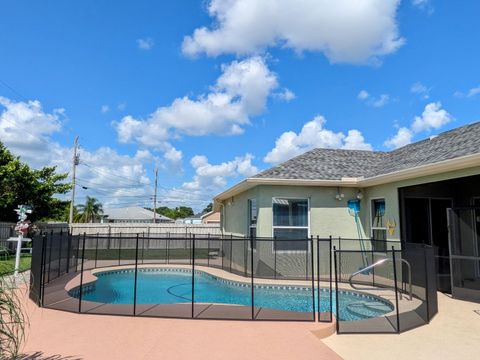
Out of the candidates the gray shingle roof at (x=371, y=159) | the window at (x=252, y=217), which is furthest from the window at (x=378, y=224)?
the window at (x=252, y=217)

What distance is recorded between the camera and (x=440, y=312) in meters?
7.59

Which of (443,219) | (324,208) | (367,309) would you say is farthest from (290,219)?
(367,309)

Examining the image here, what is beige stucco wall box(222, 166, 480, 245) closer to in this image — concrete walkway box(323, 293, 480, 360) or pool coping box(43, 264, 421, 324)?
pool coping box(43, 264, 421, 324)

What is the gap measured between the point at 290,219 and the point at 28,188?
17430 millimetres

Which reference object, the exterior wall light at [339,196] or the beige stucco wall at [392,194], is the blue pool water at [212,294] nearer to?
the beige stucco wall at [392,194]

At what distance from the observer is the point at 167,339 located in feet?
18.5

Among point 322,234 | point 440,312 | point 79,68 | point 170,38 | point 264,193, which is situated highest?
point 170,38

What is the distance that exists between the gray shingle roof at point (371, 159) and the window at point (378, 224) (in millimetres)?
1081

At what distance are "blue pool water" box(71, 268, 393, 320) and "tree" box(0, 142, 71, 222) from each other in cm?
1099

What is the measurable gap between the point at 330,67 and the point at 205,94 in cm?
681

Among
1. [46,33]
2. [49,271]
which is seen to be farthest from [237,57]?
[49,271]

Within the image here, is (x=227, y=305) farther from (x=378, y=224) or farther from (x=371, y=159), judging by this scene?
(x=371, y=159)

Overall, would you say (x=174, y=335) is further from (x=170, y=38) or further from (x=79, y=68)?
(x=79, y=68)

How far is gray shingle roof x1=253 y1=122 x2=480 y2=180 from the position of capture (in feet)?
34.0
